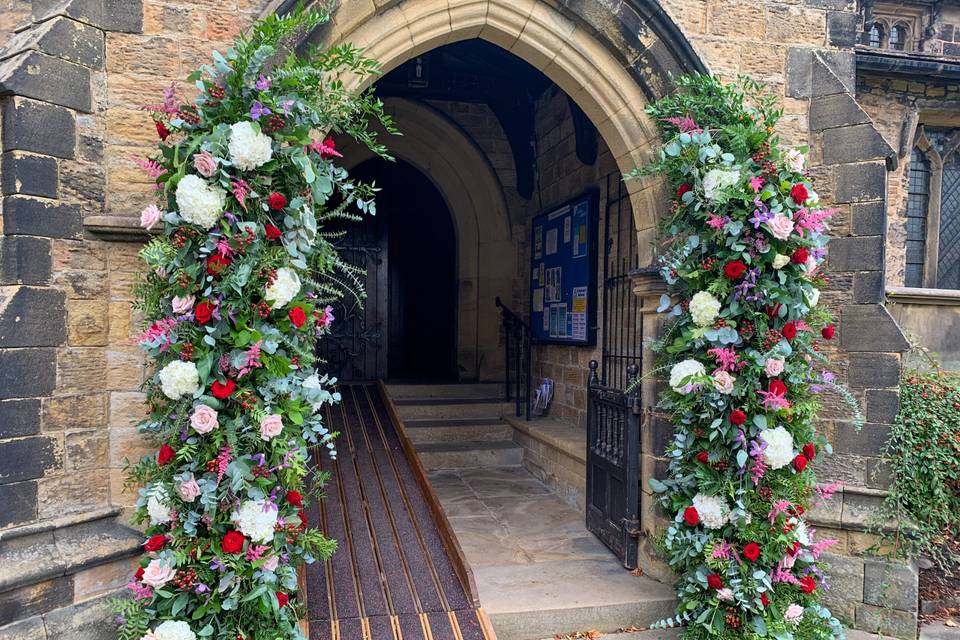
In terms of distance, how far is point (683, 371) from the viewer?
3061mm

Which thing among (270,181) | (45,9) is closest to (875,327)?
(270,181)

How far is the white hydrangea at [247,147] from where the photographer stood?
2264mm

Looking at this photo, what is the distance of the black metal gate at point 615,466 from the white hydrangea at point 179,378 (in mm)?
2183

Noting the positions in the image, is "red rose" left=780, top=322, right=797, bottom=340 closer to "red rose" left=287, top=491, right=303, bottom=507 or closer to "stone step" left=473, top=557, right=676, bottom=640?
"stone step" left=473, top=557, right=676, bottom=640

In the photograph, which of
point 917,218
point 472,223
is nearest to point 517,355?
point 472,223

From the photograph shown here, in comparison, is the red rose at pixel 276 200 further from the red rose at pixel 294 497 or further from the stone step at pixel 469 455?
the stone step at pixel 469 455

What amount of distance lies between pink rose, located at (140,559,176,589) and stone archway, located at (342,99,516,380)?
459 cm

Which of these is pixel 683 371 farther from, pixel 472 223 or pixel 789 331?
pixel 472 223

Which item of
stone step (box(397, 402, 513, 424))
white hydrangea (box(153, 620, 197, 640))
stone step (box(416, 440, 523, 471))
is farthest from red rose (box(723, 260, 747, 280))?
stone step (box(397, 402, 513, 424))

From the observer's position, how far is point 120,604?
7.61 feet

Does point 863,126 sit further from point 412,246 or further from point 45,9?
point 412,246

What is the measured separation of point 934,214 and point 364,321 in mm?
5965

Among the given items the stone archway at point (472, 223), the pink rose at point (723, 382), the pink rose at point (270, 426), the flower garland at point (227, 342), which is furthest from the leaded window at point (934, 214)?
the pink rose at point (270, 426)

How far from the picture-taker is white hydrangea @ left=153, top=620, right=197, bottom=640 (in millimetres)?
2277
